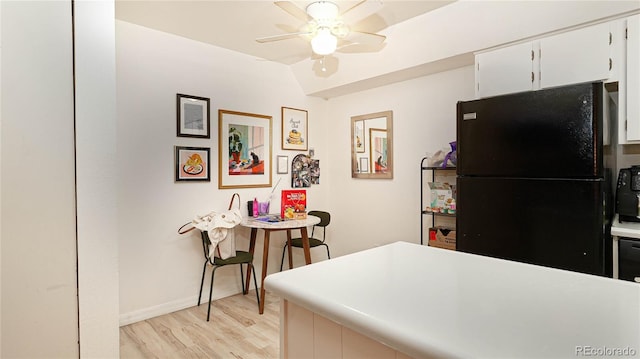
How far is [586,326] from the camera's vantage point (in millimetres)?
625

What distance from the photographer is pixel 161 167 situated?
3.01 metres

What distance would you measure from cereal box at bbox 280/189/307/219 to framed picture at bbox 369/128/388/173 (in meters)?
0.97

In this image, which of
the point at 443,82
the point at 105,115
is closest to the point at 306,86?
the point at 443,82

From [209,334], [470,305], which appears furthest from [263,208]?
[470,305]

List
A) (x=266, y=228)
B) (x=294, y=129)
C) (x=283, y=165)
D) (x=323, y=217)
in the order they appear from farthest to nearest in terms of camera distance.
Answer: (x=294, y=129) → (x=283, y=165) → (x=323, y=217) → (x=266, y=228)

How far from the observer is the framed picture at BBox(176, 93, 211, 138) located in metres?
3.10

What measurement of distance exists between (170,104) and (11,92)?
2.28 m

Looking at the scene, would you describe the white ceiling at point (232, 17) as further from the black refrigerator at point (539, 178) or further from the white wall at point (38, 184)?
the white wall at point (38, 184)

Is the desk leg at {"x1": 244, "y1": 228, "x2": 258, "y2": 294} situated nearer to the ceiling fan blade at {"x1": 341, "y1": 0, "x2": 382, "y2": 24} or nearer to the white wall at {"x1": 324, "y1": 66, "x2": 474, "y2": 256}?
the white wall at {"x1": 324, "y1": 66, "x2": 474, "y2": 256}

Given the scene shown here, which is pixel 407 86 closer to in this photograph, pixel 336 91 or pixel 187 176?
pixel 336 91

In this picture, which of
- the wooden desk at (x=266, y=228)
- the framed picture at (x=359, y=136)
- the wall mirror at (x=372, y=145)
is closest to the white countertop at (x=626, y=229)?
the wall mirror at (x=372, y=145)

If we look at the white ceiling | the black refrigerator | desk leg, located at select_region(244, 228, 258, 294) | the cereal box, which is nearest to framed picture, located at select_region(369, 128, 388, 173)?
the cereal box

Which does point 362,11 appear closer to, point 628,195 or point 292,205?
point 292,205

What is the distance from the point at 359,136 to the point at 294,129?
2.54 ft
